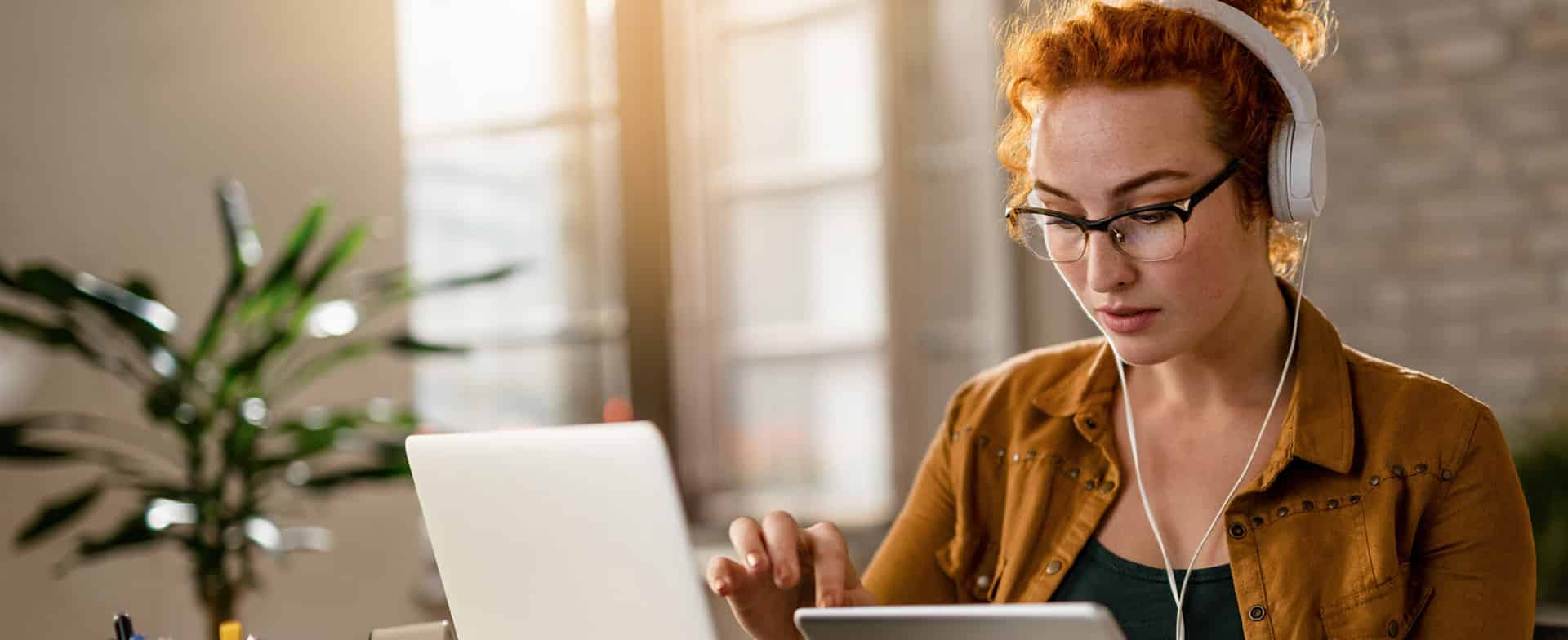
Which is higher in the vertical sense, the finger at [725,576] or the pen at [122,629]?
the pen at [122,629]

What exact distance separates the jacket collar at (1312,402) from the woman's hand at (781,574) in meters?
0.36

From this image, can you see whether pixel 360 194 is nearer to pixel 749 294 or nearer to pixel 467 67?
pixel 467 67

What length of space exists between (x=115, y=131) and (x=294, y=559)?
958mm

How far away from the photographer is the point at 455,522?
0.95 metres

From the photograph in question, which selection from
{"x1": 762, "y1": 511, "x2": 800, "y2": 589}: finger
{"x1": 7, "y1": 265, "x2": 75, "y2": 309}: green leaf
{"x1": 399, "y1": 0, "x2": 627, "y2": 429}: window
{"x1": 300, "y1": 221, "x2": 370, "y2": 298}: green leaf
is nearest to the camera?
{"x1": 762, "y1": 511, "x2": 800, "y2": 589}: finger

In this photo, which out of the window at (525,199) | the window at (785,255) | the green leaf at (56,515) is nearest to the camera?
the green leaf at (56,515)

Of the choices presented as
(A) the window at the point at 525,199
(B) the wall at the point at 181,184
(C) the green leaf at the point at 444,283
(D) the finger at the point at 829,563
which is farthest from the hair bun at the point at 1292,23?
(A) the window at the point at 525,199

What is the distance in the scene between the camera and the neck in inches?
50.7

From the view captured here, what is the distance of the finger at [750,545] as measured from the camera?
1.07m

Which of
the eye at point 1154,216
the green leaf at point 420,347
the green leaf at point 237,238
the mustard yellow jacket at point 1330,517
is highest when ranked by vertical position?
the green leaf at point 237,238

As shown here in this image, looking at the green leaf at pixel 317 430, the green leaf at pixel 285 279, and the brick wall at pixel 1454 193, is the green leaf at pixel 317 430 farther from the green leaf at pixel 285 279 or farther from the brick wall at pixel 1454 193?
the brick wall at pixel 1454 193

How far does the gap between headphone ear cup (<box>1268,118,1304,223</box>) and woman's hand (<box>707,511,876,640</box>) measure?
47cm

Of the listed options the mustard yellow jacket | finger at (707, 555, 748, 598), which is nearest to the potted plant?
the mustard yellow jacket

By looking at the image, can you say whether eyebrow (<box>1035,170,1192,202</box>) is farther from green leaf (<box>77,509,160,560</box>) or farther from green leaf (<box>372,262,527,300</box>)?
green leaf (<box>77,509,160,560</box>)
